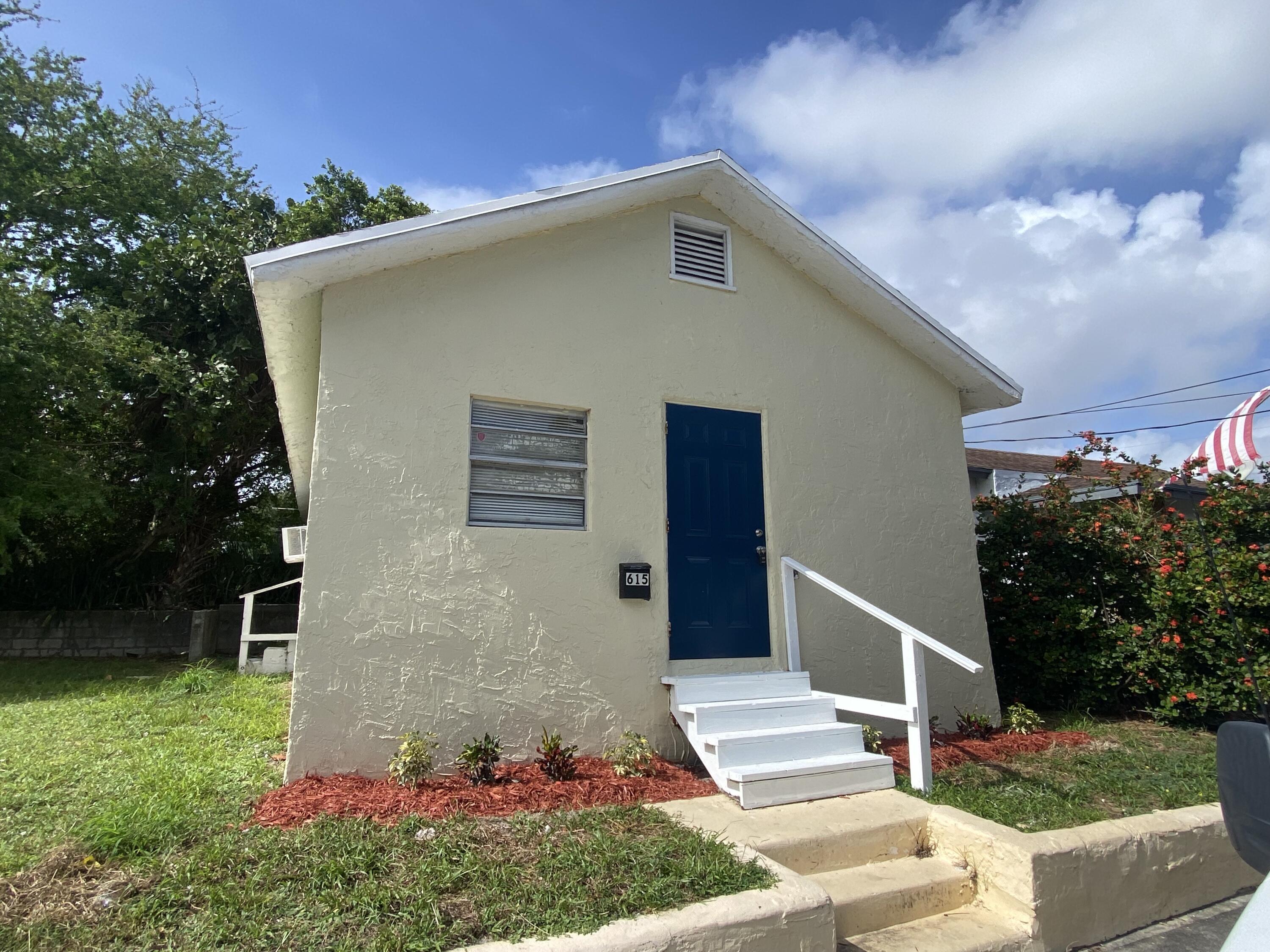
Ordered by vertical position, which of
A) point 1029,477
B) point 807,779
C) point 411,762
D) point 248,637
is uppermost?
point 1029,477

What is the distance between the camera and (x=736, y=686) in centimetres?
577

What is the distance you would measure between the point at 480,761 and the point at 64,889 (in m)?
2.26

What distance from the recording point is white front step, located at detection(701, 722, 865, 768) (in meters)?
4.89

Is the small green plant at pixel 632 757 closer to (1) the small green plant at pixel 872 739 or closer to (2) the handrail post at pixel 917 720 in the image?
(1) the small green plant at pixel 872 739

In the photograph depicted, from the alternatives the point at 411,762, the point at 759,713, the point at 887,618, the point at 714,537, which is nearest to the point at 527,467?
the point at 714,537

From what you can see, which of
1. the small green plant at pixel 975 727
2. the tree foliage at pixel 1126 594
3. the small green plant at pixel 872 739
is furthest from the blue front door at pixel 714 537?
the tree foliage at pixel 1126 594

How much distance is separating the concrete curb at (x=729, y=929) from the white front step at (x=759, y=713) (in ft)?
5.84

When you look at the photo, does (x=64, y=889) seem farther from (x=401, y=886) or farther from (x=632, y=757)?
Answer: (x=632, y=757)

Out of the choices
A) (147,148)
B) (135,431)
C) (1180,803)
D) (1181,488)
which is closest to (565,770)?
(1180,803)

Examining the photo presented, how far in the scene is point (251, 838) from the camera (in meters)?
3.71

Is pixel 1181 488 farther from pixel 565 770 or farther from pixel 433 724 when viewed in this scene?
pixel 433 724

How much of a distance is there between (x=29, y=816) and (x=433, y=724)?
2.16 m

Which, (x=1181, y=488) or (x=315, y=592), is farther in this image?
(x=1181, y=488)

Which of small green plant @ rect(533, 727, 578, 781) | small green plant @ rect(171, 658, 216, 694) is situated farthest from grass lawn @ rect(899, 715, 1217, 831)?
small green plant @ rect(171, 658, 216, 694)
